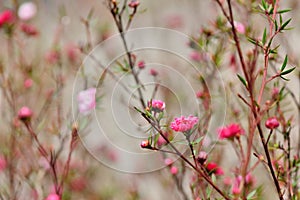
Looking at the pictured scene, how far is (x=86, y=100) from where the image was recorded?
4.81 ft

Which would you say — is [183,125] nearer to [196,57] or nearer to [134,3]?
[134,3]

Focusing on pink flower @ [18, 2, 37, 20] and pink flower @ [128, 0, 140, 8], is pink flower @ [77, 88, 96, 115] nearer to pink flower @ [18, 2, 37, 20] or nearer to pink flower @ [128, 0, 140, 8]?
pink flower @ [128, 0, 140, 8]

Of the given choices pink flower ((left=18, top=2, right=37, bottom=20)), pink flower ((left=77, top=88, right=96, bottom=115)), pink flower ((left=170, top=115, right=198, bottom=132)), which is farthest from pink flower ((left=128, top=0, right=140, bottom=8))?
pink flower ((left=18, top=2, right=37, bottom=20))

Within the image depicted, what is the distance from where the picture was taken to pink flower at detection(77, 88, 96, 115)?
1.45m

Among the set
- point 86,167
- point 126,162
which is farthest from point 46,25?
point 86,167

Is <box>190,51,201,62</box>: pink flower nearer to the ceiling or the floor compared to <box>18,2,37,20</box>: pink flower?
nearer to the floor

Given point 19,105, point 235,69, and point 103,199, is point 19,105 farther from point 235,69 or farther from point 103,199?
point 235,69

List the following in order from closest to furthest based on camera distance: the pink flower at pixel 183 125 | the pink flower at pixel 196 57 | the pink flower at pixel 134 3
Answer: the pink flower at pixel 183 125 → the pink flower at pixel 134 3 → the pink flower at pixel 196 57

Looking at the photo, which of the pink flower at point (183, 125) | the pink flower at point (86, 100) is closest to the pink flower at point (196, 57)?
the pink flower at point (86, 100)

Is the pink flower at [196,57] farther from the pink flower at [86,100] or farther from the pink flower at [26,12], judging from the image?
the pink flower at [26,12]

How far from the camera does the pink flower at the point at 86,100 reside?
145 cm

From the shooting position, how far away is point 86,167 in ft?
8.27

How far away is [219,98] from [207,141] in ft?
0.60

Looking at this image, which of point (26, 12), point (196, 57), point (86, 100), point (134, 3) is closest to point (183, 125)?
point (134, 3)
